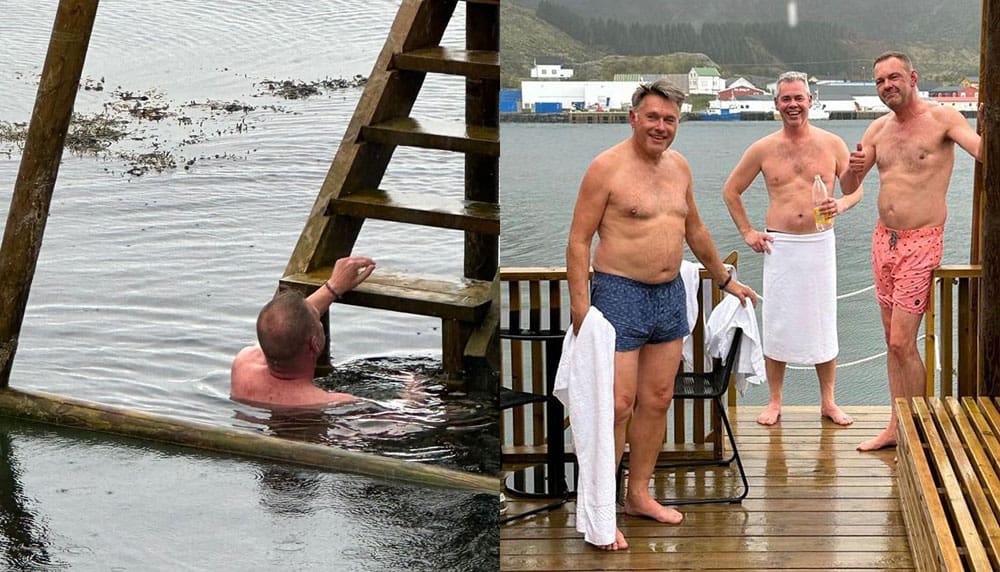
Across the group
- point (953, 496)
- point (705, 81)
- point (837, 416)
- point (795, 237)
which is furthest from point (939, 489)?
point (705, 81)

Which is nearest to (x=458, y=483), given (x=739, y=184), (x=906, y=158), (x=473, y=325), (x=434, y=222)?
(x=473, y=325)

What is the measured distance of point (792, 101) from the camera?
403 centimetres

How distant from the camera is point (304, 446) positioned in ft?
10.1

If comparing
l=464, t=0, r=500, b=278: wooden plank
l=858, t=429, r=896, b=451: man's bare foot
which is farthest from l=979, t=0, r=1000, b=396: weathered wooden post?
l=464, t=0, r=500, b=278: wooden plank

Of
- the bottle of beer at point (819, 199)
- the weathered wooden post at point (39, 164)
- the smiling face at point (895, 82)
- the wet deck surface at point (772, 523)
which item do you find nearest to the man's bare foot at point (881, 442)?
the wet deck surface at point (772, 523)

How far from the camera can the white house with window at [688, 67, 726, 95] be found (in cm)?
395

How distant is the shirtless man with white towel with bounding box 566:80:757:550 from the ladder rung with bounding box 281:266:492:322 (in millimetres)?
336

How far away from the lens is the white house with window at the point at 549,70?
11.2 ft

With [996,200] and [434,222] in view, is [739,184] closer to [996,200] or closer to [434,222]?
[996,200]

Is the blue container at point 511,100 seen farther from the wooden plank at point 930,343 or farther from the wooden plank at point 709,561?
the wooden plank at point 930,343

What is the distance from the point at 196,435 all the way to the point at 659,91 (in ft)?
4.40

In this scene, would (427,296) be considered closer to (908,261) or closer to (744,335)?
(744,335)

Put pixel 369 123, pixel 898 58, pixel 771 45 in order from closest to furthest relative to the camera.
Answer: pixel 369 123 → pixel 898 58 → pixel 771 45

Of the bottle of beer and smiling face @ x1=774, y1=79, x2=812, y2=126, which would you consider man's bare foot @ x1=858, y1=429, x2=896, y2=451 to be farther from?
smiling face @ x1=774, y1=79, x2=812, y2=126
